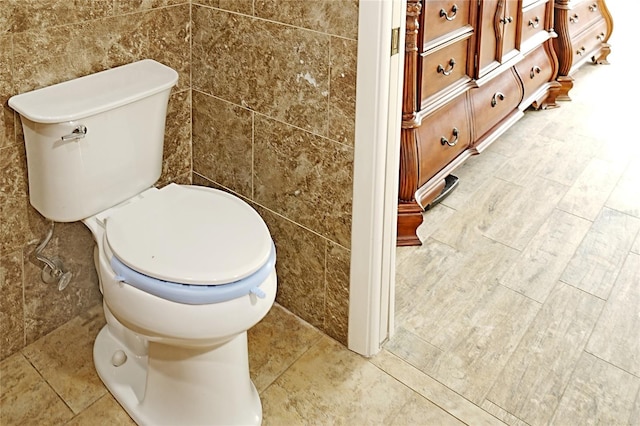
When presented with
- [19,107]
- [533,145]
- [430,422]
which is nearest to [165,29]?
[19,107]

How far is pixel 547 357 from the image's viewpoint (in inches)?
76.1

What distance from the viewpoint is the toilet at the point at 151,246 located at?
1.44 metres

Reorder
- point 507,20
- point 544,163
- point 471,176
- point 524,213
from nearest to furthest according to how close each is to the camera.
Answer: point 524,213, point 507,20, point 471,176, point 544,163

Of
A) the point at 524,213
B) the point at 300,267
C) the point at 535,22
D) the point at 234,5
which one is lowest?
the point at 524,213

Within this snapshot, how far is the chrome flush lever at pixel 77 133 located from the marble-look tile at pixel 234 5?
0.55 meters

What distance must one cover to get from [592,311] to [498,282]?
0.32 m

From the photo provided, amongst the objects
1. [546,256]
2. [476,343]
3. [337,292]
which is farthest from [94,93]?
[546,256]

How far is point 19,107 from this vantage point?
1587 mm

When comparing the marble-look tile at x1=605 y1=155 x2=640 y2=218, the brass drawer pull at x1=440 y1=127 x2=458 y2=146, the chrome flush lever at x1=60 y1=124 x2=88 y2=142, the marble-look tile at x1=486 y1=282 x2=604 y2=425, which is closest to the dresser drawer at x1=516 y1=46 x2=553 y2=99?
the marble-look tile at x1=605 y1=155 x2=640 y2=218

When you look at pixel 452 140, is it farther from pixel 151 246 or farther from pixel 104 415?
pixel 104 415

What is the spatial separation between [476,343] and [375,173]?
2.21 feet

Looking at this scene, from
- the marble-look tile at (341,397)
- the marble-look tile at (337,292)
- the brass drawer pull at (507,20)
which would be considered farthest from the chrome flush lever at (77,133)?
the brass drawer pull at (507,20)

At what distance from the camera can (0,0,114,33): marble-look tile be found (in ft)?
5.16

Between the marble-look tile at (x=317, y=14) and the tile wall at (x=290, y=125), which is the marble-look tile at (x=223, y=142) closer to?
the tile wall at (x=290, y=125)
